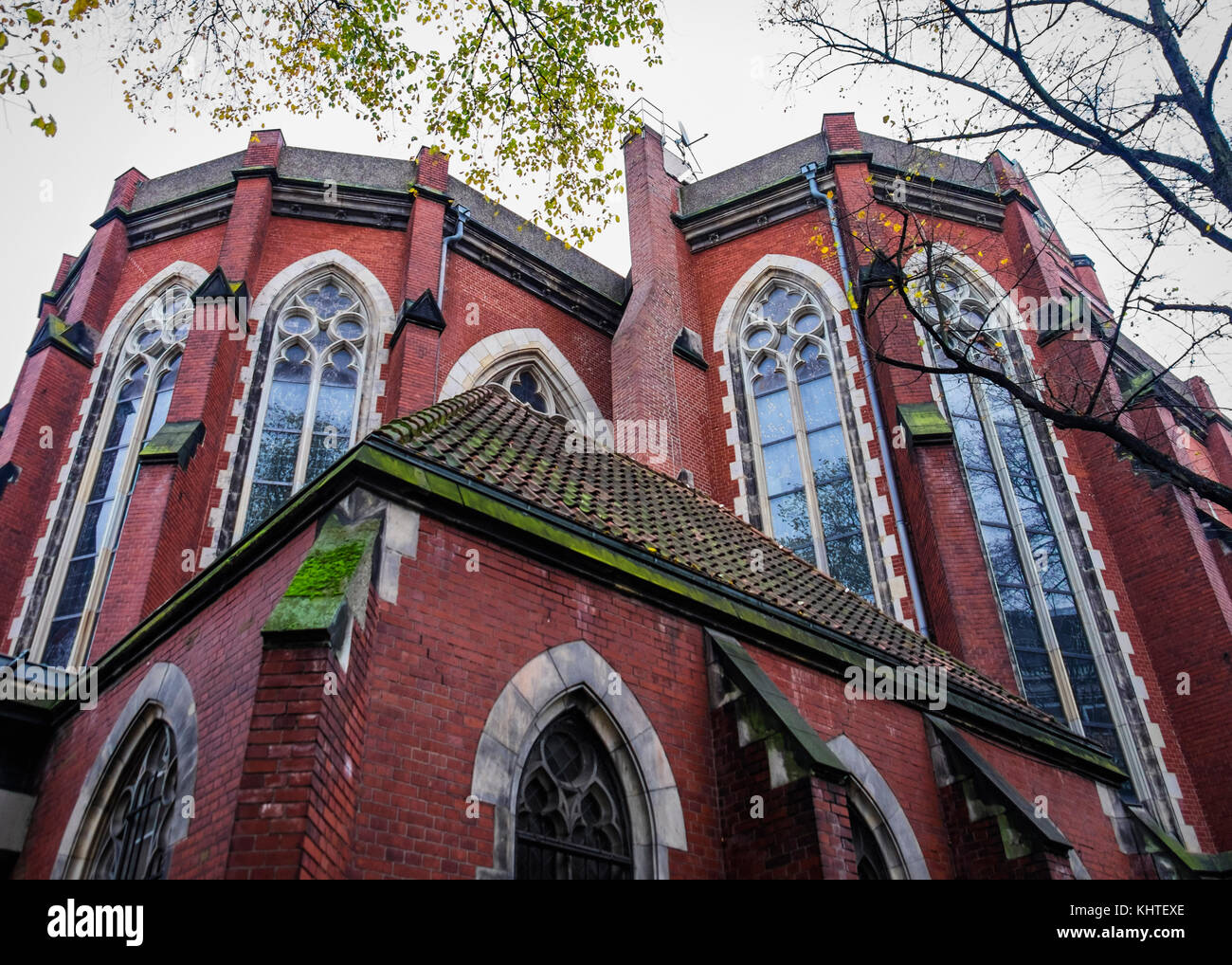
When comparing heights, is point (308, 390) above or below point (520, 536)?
above

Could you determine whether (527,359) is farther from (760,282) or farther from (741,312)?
(760,282)

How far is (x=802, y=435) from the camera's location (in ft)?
55.3

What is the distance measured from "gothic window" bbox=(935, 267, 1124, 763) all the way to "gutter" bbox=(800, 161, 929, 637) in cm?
129

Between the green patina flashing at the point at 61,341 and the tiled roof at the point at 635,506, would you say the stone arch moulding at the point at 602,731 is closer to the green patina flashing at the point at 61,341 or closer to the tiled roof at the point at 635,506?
the tiled roof at the point at 635,506

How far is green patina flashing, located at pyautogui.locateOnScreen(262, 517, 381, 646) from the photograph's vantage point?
501cm

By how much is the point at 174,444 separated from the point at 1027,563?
12.7 metres

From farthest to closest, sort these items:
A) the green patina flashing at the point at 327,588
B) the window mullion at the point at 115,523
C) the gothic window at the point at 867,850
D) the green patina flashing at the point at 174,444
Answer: the window mullion at the point at 115,523
the green patina flashing at the point at 174,444
the gothic window at the point at 867,850
the green patina flashing at the point at 327,588

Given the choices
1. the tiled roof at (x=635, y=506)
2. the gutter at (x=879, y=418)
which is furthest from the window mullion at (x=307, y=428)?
the gutter at (x=879, y=418)

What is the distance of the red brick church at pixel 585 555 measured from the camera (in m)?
5.88

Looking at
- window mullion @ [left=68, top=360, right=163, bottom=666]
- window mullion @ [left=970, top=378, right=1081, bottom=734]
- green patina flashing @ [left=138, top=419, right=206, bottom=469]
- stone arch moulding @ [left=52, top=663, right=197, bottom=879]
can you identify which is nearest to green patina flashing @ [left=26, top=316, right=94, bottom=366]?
window mullion @ [left=68, top=360, right=163, bottom=666]

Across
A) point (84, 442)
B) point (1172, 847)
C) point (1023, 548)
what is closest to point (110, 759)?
point (84, 442)

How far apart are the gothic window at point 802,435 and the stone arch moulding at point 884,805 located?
23.0 ft

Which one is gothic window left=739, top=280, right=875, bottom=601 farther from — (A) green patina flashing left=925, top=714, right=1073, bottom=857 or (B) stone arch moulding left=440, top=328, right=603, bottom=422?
(A) green patina flashing left=925, top=714, right=1073, bottom=857
